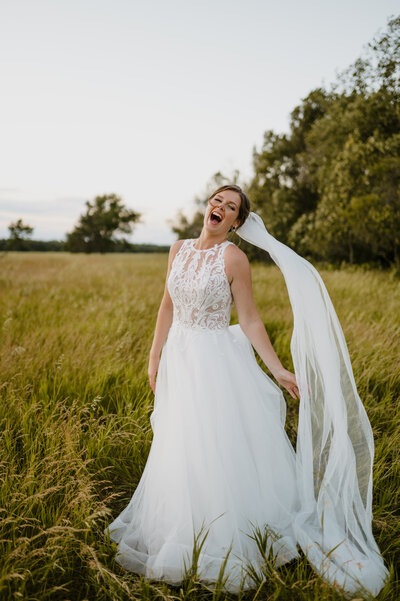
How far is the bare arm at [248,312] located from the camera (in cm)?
241

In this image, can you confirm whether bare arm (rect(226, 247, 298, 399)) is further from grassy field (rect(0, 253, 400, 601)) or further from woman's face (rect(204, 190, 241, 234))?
grassy field (rect(0, 253, 400, 601))

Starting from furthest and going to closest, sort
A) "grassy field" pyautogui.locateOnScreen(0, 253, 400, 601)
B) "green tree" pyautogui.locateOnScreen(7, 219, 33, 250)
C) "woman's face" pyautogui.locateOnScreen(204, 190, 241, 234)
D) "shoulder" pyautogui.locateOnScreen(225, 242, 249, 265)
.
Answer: "green tree" pyautogui.locateOnScreen(7, 219, 33, 250)
"woman's face" pyautogui.locateOnScreen(204, 190, 241, 234)
"shoulder" pyautogui.locateOnScreen(225, 242, 249, 265)
"grassy field" pyautogui.locateOnScreen(0, 253, 400, 601)

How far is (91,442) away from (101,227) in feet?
226

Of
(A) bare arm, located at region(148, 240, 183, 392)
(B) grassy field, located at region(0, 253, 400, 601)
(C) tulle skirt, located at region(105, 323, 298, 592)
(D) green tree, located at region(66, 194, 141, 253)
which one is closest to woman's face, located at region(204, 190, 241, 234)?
(A) bare arm, located at region(148, 240, 183, 392)

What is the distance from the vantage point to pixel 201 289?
2.40 m

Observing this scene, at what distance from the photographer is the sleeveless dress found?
215cm

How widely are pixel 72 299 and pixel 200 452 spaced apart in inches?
248

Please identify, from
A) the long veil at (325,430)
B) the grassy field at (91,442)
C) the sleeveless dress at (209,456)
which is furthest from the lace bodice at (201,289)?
the grassy field at (91,442)

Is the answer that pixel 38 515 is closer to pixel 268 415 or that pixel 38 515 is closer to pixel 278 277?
pixel 268 415

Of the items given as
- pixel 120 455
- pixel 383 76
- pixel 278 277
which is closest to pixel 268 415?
pixel 120 455

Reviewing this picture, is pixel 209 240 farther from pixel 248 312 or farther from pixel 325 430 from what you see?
pixel 325 430

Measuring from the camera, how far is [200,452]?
227cm

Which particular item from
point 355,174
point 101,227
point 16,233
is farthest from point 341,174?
point 101,227

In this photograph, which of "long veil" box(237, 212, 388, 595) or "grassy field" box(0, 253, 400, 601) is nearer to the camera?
"grassy field" box(0, 253, 400, 601)
